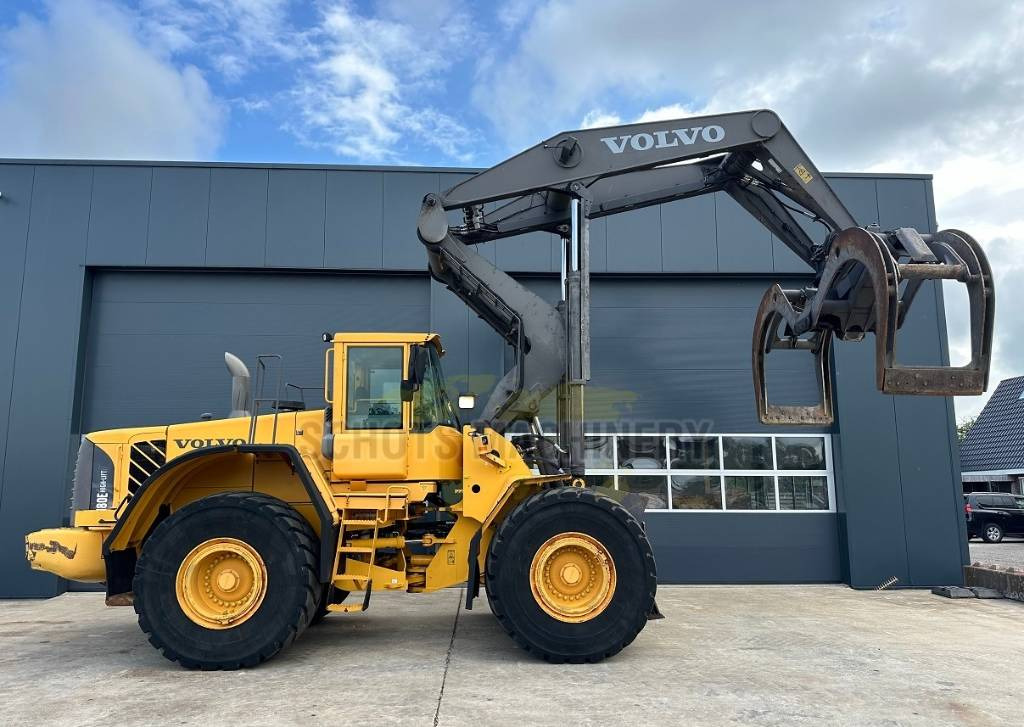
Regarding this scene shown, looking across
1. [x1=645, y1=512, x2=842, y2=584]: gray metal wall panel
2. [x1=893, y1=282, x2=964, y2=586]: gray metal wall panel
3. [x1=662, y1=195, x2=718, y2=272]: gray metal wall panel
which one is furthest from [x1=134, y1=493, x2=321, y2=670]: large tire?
[x1=893, y1=282, x2=964, y2=586]: gray metal wall panel

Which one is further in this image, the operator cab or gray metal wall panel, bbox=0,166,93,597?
gray metal wall panel, bbox=0,166,93,597

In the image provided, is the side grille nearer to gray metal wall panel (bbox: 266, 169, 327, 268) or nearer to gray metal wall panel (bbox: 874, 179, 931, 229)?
gray metal wall panel (bbox: 266, 169, 327, 268)

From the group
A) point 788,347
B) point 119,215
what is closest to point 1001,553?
point 788,347

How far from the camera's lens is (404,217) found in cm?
1098

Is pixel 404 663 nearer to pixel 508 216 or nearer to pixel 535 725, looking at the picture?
pixel 535 725

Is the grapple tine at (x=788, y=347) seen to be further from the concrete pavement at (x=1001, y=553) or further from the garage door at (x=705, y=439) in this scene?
the concrete pavement at (x=1001, y=553)

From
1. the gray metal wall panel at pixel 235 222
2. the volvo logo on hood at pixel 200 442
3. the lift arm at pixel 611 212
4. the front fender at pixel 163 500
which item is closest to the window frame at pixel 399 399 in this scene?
the front fender at pixel 163 500

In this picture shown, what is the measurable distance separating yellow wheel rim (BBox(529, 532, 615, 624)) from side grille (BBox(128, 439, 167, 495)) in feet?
12.1

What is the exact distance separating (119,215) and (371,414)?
23.4ft

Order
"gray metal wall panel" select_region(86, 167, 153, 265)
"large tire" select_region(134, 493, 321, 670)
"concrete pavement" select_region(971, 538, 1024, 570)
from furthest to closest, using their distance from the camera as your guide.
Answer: "concrete pavement" select_region(971, 538, 1024, 570)
"gray metal wall panel" select_region(86, 167, 153, 265)
"large tire" select_region(134, 493, 321, 670)

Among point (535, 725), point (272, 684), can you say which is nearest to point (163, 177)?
point (272, 684)

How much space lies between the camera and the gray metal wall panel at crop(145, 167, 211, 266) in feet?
35.2

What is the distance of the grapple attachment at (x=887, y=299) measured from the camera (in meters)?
5.43

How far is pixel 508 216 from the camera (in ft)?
26.5
